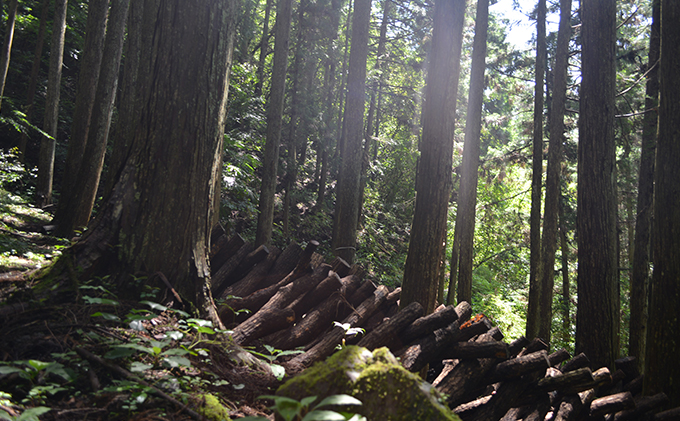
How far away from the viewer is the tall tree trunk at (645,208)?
30.4 ft

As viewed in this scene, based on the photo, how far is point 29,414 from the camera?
62.2 inches

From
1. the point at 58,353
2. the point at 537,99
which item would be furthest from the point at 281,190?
the point at 58,353

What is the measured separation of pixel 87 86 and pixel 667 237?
11.2 metres

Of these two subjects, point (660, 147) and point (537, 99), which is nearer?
point (660, 147)

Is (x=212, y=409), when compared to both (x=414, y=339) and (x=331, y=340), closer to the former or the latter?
(x=331, y=340)

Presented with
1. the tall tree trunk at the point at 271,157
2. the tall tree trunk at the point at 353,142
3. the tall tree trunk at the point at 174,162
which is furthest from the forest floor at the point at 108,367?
the tall tree trunk at the point at 271,157

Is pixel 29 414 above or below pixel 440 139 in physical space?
below

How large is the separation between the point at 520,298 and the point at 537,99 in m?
11.0

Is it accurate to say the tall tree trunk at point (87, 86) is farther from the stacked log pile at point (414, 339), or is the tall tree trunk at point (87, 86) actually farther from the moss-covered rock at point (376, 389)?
the moss-covered rock at point (376, 389)

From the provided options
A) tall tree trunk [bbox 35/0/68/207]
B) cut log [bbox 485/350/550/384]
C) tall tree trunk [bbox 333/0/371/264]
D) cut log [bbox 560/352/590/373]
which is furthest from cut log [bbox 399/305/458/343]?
tall tree trunk [bbox 35/0/68/207]

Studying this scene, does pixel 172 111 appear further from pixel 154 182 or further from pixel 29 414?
pixel 29 414

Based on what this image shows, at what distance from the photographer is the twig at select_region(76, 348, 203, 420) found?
2.16 metres

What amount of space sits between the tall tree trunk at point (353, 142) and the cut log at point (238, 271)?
5.20 metres

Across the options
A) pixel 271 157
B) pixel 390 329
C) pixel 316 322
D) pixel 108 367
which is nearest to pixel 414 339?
pixel 390 329
